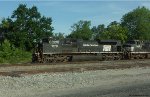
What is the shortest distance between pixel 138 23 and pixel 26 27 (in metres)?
46.9

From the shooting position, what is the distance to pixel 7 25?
66000mm

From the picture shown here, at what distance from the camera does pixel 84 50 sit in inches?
1494

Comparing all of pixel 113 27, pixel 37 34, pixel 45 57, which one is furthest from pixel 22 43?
pixel 113 27

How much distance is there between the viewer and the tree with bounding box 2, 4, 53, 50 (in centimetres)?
6156

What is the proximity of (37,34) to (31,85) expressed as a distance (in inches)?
1911

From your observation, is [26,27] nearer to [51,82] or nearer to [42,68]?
[42,68]

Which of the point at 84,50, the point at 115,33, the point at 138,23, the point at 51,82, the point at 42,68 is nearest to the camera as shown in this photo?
the point at 51,82

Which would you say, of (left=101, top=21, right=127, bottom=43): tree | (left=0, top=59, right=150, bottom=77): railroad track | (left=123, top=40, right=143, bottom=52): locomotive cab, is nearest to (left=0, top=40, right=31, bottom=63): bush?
(left=123, top=40, right=143, bottom=52): locomotive cab

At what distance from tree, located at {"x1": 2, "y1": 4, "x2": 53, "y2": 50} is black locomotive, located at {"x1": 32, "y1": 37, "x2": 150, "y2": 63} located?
71.9ft

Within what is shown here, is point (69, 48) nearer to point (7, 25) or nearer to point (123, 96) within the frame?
point (123, 96)

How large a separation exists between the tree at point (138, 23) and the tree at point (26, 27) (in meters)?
38.3

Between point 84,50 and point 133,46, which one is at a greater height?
point 133,46

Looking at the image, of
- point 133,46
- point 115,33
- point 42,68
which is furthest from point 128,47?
point 115,33

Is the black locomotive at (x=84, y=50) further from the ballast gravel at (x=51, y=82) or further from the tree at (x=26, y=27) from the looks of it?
the tree at (x=26, y=27)
